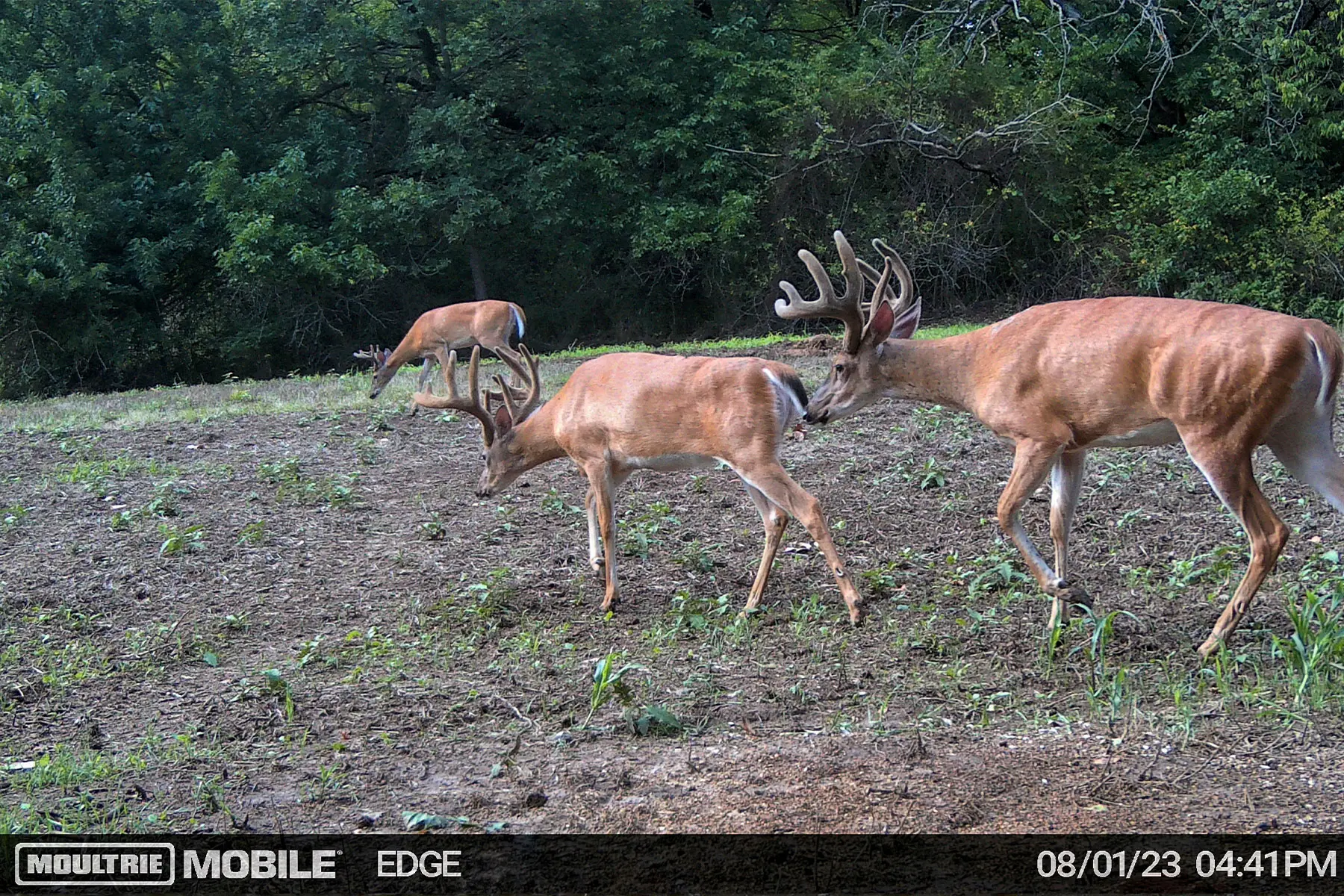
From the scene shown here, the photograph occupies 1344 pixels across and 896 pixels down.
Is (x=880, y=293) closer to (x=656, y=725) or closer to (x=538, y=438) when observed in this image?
(x=538, y=438)

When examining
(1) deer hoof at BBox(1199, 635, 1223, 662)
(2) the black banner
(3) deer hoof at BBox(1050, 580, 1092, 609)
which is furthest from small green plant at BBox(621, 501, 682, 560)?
(2) the black banner

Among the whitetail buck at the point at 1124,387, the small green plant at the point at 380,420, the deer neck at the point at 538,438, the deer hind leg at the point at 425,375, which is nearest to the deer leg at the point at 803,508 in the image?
the whitetail buck at the point at 1124,387

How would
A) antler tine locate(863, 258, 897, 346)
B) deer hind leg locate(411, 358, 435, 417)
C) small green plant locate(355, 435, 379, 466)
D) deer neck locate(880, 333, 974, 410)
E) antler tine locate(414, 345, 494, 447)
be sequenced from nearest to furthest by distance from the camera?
1. deer neck locate(880, 333, 974, 410)
2. antler tine locate(863, 258, 897, 346)
3. antler tine locate(414, 345, 494, 447)
4. small green plant locate(355, 435, 379, 466)
5. deer hind leg locate(411, 358, 435, 417)

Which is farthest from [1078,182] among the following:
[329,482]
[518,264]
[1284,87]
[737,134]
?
[329,482]

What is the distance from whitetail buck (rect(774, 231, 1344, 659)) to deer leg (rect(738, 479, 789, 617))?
780 mm

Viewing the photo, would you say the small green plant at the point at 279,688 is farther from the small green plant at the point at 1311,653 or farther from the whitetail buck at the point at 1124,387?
the small green plant at the point at 1311,653

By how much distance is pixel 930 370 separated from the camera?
6.92 m

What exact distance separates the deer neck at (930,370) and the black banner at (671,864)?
3343 millimetres

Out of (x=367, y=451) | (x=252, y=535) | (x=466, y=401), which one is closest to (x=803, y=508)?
(x=466, y=401)

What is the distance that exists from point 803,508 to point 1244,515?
2005mm

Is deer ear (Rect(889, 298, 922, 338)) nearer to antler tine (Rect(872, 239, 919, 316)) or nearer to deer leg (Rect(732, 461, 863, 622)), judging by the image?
antler tine (Rect(872, 239, 919, 316))

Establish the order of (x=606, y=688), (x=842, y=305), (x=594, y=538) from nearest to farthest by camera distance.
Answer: (x=606, y=688) < (x=842, y=305) < (x=594, y=538)

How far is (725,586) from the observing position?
7.05 metres

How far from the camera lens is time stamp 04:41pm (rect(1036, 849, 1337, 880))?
3510mm
